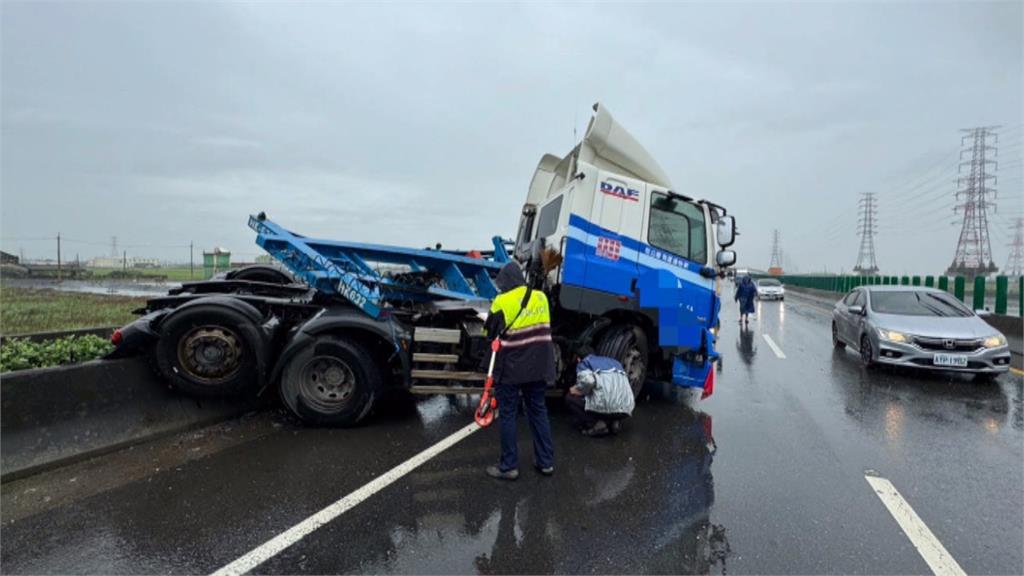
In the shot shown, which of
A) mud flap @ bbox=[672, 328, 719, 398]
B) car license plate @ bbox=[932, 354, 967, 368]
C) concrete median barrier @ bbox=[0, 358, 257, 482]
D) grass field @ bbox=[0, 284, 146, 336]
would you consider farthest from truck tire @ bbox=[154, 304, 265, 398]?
car license plate @ bbox=[932, 354, 967, 368]

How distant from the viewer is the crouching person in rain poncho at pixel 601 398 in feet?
16.2

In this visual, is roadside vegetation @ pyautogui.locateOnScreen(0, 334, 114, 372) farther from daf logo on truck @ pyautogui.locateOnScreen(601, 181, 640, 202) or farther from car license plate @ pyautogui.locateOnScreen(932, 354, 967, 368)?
car license plate @ pyautogui.locateOnScreen(932, 354, 967, 368)

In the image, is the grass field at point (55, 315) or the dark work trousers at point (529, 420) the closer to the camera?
the dark work trousers at point (529, 420)

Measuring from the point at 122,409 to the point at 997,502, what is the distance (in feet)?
22.9

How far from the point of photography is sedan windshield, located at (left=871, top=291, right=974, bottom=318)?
839cm

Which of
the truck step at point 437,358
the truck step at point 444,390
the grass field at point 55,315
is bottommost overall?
the truck step at point 444,390

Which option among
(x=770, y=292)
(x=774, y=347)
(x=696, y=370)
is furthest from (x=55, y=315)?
(x=770, y=292)

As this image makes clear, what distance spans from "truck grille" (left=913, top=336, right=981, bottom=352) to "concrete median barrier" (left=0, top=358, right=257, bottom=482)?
9.38 metres

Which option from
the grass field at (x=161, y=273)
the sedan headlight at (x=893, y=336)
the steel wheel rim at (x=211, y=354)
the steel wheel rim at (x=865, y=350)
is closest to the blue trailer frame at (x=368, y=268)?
the steel wheel rim at (x=211, y=354)

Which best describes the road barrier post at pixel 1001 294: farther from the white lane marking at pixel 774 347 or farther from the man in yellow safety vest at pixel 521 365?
the man in yellow safety vest at pixel 521 365

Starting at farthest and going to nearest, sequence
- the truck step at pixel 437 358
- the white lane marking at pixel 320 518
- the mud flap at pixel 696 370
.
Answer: the mud flap at pixel 696 370, the truck step at pixel 437 358, the white lane marking at pixel 320 518

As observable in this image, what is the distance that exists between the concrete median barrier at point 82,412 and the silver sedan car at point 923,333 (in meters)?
9.18

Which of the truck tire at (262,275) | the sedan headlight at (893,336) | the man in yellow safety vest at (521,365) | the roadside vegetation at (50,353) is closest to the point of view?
the man in yellow safety vest at (521,365)

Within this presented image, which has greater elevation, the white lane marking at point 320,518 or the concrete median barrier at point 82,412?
the concrete median barrier at point 82,412
